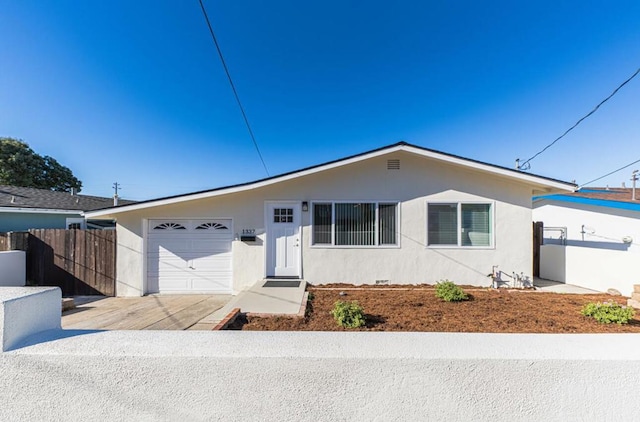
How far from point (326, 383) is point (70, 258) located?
400 inches

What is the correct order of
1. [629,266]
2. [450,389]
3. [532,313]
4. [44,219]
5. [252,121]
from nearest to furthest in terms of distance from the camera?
1. [450,389]
2. [532,313]
3. [629,266]
4. [252,121]
5. [44,219]

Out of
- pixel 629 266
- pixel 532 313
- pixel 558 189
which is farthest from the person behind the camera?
A: pixel 558 189

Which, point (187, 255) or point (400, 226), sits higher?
point (400, 226)

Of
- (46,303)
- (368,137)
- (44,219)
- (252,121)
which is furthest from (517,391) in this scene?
(44,219)

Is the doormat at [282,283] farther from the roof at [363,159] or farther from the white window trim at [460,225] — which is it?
the white window trim at [460,225]

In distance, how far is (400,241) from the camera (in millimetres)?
7516

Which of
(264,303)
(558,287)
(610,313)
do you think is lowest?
(558,287)

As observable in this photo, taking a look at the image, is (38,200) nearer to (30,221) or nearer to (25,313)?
(30,221)

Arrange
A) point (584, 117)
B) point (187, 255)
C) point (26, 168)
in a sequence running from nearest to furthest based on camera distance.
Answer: point (187, 255), point (584, 117), point (26, 168)

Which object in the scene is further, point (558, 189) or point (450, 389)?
point (558, 189)

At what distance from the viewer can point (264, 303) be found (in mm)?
4977

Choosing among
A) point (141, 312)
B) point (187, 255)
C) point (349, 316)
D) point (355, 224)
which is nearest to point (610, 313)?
point (349, 316)

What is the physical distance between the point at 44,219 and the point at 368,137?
50.9 feet

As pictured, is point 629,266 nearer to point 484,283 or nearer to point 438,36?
point 484,283
